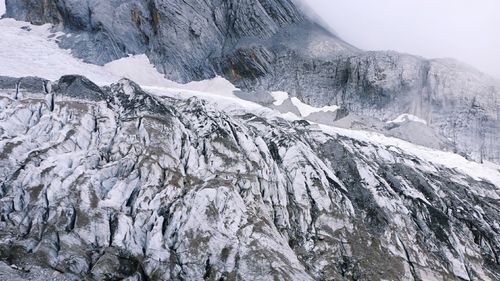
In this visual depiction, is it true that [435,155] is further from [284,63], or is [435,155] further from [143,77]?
[143,77]

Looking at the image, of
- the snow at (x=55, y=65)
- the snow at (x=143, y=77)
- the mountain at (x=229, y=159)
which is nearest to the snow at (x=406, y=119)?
the snow at (x=143, y=77)

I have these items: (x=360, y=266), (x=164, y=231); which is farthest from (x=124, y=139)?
(x=360, y=266)

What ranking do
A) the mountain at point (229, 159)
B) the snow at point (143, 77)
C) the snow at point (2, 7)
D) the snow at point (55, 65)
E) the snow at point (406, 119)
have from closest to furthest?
the mountain at point (229, 159), the snow at point (55, 65), the snow at point (143, 77), the snow at point (406, 119), the snow at point (2, 7)

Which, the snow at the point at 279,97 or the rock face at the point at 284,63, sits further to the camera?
the rock face at the point at 284,63

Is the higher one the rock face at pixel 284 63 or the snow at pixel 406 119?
the rock face at pixel 284 63

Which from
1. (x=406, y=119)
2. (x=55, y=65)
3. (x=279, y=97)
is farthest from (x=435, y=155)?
(x=55, y=65)

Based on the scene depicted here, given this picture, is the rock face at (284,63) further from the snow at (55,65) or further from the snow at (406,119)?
the snow at (55,65)

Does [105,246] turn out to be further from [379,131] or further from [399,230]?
[379,131]
